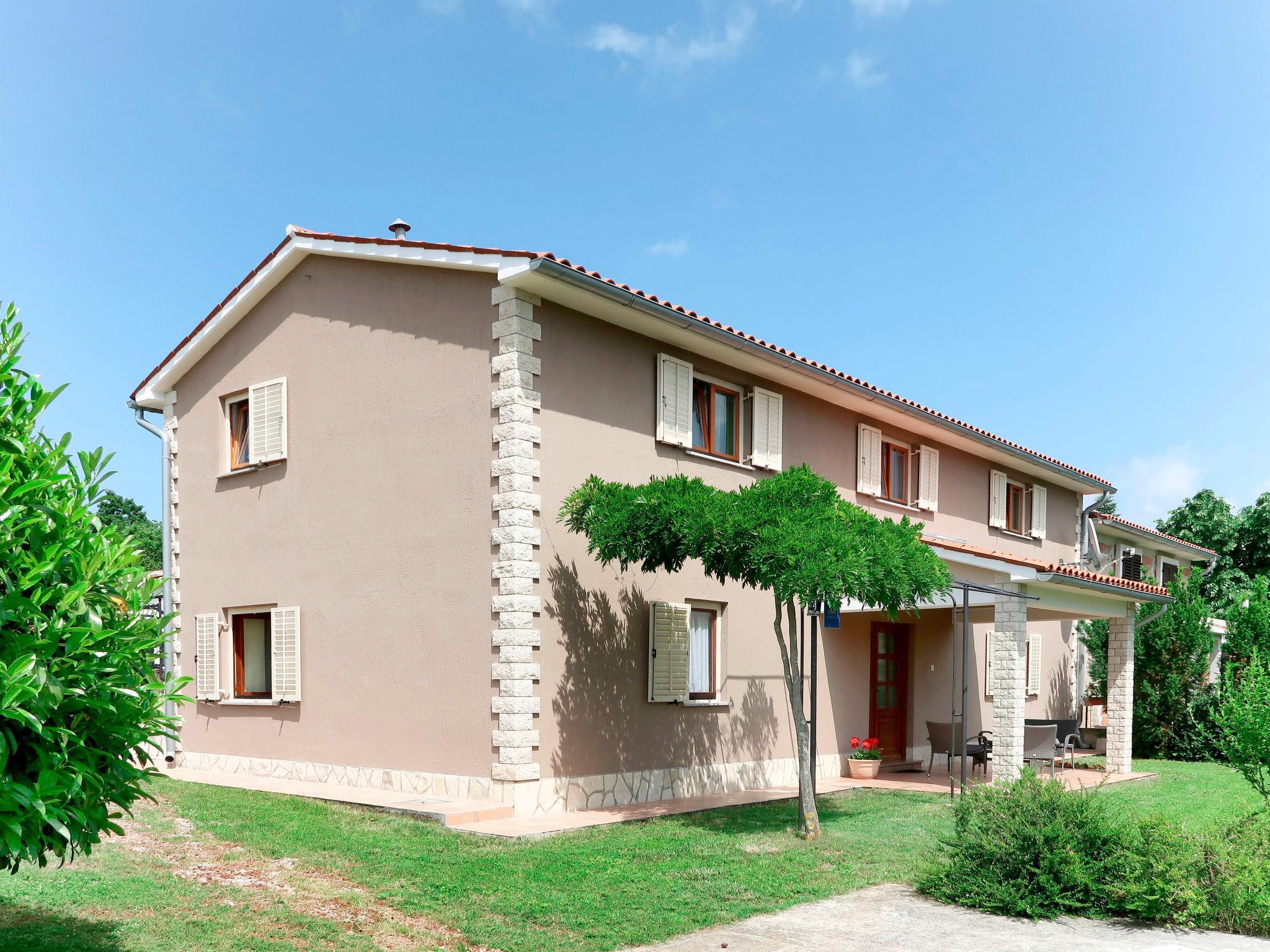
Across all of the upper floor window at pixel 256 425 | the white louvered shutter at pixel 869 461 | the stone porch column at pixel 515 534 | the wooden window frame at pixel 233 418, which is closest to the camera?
the stone porch column at pixel 515 534

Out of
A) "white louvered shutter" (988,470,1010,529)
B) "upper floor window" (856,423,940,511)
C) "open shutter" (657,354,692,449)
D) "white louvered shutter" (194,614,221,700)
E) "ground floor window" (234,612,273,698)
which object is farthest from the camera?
"white louvered shutter" (988,470,1010,529)

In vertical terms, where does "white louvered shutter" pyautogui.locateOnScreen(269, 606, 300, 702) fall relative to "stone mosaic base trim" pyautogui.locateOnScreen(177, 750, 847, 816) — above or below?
above

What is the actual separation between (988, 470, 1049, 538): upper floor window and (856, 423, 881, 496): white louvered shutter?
4.60 m

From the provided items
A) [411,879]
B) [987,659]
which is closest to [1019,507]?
[987,659]

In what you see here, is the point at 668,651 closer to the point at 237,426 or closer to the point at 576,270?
the point at 576,270

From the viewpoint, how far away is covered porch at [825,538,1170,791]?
A: 13.2 meters

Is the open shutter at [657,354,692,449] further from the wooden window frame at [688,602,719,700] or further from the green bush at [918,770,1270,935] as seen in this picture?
the green bush at [918,770,1270,935]

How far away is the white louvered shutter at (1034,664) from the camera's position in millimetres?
20406

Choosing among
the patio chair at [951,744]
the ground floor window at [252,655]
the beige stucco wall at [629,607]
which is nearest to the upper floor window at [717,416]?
the beige stucco wall at [629,607]

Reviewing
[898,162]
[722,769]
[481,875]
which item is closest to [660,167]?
[898,162]

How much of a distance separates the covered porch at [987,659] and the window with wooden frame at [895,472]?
5.42 ft

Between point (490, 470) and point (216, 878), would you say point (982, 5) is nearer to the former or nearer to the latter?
point (490, 470)

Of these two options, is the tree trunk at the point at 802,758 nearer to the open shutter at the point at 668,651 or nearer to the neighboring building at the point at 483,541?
the open shutter at the point at 668,651

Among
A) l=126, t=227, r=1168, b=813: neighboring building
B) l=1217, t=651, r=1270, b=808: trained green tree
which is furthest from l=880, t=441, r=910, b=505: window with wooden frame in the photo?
l=1217, t=651, r=1270, b=808: trained green tree
